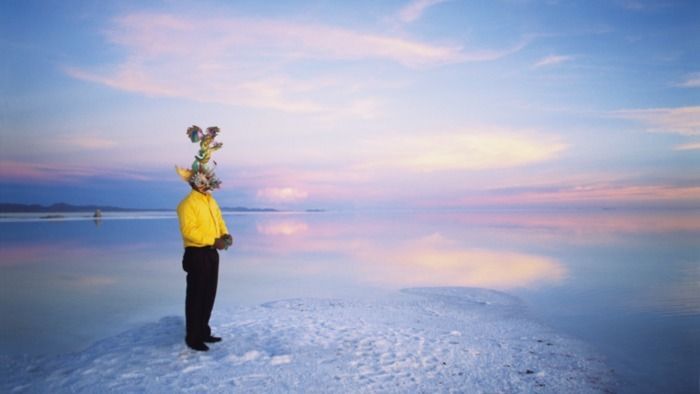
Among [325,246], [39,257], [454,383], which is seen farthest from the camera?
[325,246]

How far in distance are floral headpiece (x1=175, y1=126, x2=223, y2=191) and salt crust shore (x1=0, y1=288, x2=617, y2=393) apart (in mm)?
1958

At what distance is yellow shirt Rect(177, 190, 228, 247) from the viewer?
502 centimetres

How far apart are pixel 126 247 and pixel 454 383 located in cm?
1710

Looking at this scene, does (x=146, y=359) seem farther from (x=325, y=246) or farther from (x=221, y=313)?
(x=325, y=246)

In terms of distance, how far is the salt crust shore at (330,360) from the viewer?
13.8ft

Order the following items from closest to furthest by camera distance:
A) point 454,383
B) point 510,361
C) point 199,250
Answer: point 454,383
point 510,361
point 199,250

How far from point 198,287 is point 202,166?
1442 millimetres

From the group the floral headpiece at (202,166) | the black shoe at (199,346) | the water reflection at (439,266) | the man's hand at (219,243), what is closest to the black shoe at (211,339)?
the black shoe at (199,346)

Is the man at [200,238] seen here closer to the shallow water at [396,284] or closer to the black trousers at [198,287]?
the black trousers at [198,287]

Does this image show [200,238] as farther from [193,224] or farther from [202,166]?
[202,166]

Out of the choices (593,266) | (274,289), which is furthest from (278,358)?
(593,266)

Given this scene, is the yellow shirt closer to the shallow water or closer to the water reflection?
the shallow water

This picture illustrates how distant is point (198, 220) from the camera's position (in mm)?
5086

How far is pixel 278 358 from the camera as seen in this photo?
4.85 metres
